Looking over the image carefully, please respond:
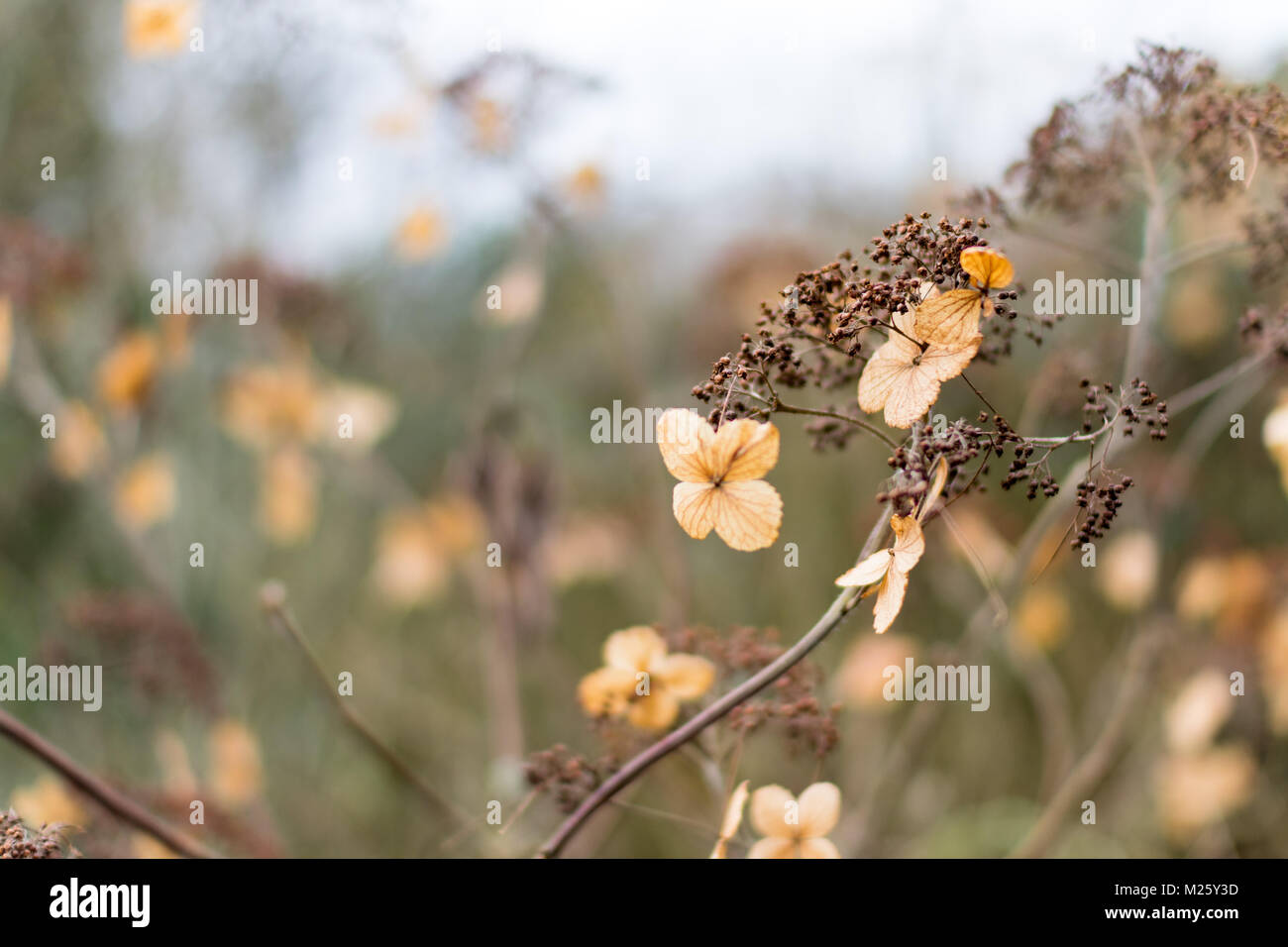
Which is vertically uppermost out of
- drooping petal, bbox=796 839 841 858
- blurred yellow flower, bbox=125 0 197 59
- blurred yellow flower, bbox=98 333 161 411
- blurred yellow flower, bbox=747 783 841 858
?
blurred yellow flower, bbox=125 0 197 59

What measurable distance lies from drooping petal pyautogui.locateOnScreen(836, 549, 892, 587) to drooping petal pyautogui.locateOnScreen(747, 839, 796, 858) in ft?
0.50

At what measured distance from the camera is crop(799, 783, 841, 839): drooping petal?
18.5 inches

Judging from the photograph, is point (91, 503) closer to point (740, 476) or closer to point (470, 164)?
point (470, 164)

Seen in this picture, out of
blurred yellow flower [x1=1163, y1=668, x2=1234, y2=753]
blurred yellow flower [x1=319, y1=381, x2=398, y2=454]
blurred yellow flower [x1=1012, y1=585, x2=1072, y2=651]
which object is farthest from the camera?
blurred yellow flower [x1=319, y1=381, x2=398, y2=454]

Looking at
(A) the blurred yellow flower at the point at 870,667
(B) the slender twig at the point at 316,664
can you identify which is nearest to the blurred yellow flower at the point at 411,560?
(A) the blurred yellow flower at the point at 870,667

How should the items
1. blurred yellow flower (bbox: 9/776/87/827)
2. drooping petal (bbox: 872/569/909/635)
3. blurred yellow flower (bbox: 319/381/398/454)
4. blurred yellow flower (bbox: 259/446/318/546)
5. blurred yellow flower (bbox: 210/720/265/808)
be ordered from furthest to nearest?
blurred yellow flower (bbox: 259/446/318/546)
blurred yellow flower (bbox: 319/381/398/454)
blurred yellow flower (bbox: 210/720/265/808)
blurred yellow flower (bbox: 9/776/87/827)
drooping petal (bbox: 872/569/909/635)

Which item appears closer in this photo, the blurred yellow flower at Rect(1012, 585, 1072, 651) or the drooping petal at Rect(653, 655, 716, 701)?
the drooping petal at Rect(653, 655, 716, 701)

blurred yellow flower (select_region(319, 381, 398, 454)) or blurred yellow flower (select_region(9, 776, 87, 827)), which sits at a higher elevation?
blurred yellow flower (select_region(319, 381, 398, 454))

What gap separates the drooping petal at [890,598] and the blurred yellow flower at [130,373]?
108 cm

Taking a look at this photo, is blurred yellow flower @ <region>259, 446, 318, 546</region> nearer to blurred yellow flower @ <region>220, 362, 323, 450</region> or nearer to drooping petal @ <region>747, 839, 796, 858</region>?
blurred yellow flower @ <region>220, 362, 323, 450</region>

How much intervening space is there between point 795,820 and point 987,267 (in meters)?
0.27

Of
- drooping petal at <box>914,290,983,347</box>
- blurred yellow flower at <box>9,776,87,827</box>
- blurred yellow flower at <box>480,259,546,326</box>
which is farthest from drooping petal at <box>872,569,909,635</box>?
blurred yellow flower at <box>480,259,546,326</box>

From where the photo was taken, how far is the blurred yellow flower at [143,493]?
125 cm
